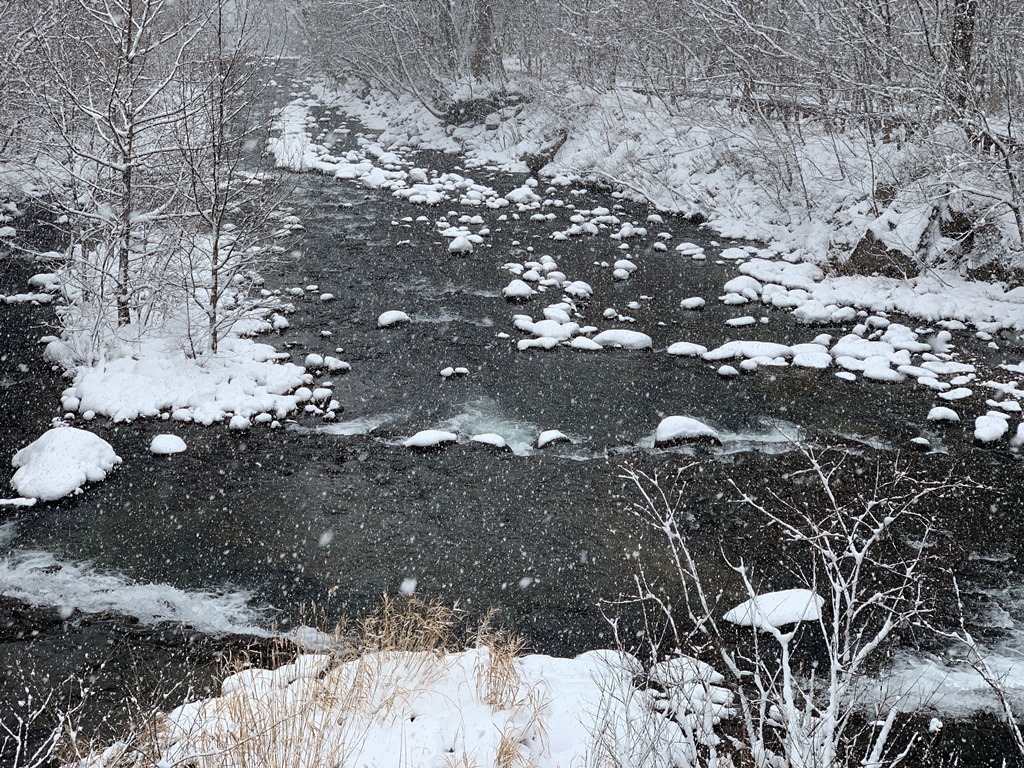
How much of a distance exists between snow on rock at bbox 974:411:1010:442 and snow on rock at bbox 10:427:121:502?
26.9ft

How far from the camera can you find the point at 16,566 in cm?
581

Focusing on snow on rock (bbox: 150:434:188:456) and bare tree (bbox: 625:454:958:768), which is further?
snow on rock (bbox: 150:434:188:456)

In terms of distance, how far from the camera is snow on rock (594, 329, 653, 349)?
9680mm

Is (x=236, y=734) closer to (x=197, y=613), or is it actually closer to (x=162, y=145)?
(x=197, y=613)

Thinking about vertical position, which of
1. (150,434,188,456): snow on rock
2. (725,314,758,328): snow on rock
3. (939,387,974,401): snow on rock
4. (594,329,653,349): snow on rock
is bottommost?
(150,434,188,456): snow on rock

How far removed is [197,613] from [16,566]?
5.21 ft

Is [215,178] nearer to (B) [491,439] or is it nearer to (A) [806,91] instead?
(B) [491,439]

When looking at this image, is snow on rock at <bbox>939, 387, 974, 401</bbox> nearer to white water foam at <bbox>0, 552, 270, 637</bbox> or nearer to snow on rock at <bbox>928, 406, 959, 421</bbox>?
snow on rock at <bbox>928, 406, 959, 421</bbox>

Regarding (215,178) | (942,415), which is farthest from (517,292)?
(942,415)

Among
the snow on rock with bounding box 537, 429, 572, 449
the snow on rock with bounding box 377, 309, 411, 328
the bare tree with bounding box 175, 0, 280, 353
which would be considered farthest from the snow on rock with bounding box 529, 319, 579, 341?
the bare tree with bounding box 175, 0, 280, 353

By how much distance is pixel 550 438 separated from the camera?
761 centimetres

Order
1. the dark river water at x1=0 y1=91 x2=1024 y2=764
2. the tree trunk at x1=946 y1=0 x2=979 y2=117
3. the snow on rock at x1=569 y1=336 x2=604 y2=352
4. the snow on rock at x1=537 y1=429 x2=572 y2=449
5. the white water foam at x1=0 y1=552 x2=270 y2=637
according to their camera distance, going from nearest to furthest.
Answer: the white water foam at x1=0 y1=552 x2=270 y2=637, the dark river water at x1=0 y1=91 x2=1024 y2=764, the snow on rock at x1=537 y1=429 x2=572 y2=449, the snow on rock at x1=569 y1=336 x2=604 y2=352, the tree trunk at x1=946 y1=0 x2=979 y2=117

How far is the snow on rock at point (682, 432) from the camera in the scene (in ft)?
25.0

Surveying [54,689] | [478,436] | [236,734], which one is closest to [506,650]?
[236,734]
